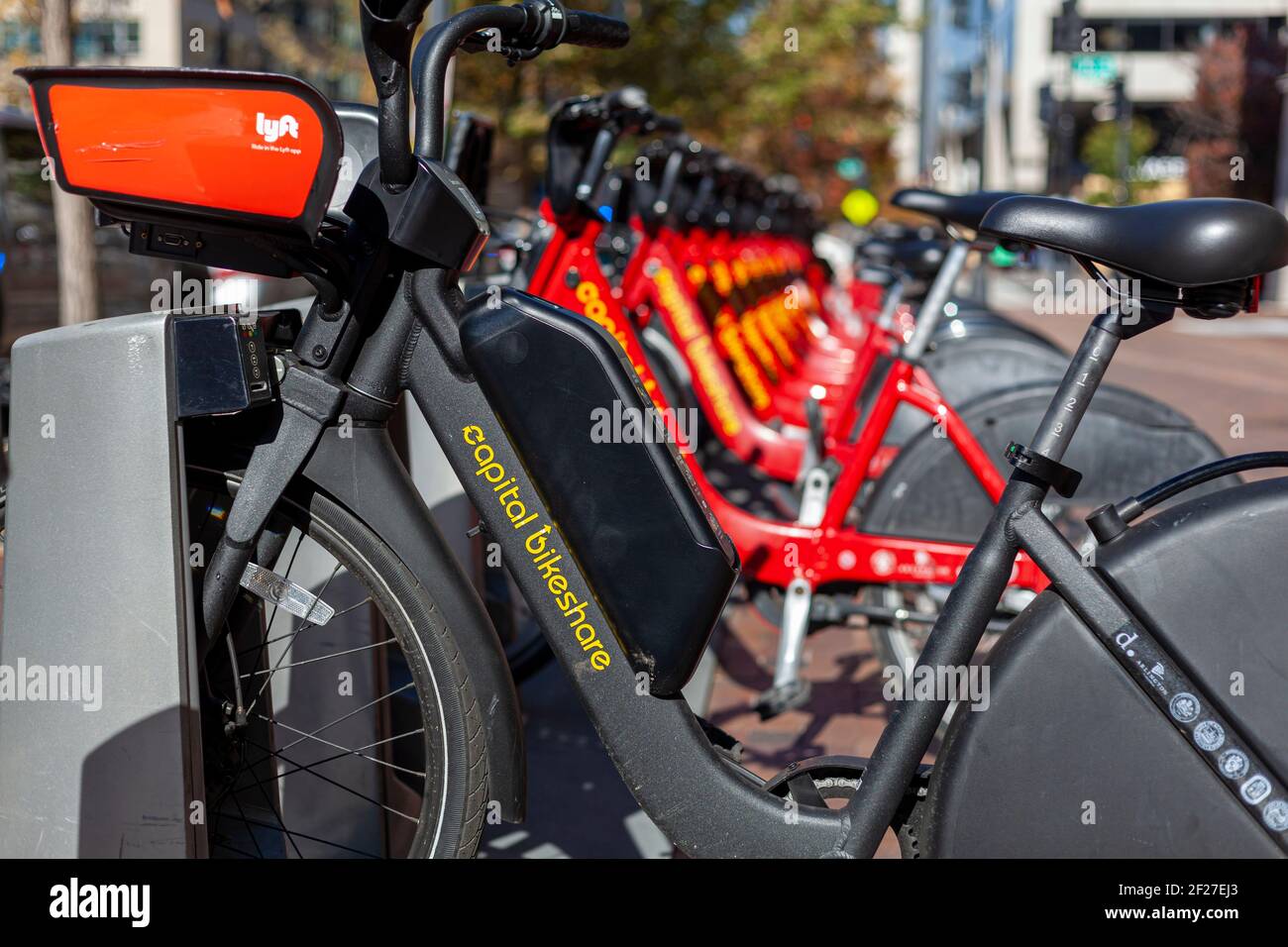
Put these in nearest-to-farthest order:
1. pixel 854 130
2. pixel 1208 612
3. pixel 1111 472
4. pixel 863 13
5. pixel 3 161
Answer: pixel 1208 612, pixel 1111 472, pixel 3 161, pixel 863 13, pixel 854 130

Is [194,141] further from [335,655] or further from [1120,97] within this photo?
[1120,97]

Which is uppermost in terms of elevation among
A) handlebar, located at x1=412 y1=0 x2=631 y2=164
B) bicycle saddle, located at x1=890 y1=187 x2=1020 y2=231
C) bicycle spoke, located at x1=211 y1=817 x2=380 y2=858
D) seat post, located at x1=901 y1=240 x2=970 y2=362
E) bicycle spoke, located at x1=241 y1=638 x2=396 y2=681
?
handlebar, located at x1=412 y1=0 x2=631 y2=164

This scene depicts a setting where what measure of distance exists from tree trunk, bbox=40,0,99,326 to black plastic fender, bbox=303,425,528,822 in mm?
5057

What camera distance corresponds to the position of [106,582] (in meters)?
2.01

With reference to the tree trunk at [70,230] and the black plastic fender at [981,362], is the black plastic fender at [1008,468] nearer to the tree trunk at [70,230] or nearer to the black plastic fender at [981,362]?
the black plastic fender at [981,362]

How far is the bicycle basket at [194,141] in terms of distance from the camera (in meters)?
1.86

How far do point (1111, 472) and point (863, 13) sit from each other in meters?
17.9

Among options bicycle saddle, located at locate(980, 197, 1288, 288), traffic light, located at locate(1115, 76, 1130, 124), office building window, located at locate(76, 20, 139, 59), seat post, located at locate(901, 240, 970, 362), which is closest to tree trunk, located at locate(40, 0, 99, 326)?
office building window, located at locate(76, 20, 139, 59)

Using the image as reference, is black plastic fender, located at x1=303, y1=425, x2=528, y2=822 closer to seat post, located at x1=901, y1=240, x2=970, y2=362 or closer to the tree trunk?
seat post, located at x1=901, y1=240, x2=970, y2=362

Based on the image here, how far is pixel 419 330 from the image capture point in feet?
6.84

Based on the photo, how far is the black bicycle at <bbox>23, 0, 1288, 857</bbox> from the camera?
184 centimetres

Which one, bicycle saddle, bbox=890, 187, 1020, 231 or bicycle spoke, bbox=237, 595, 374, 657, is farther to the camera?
bicycle saddle, bbox=890, 187, 1020, 231
